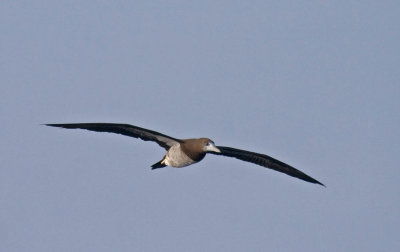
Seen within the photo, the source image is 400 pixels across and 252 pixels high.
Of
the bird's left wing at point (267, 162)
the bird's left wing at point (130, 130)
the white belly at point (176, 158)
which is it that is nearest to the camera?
the bird's left wing at point (130, 130)

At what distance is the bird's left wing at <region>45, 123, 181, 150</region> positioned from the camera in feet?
68.1

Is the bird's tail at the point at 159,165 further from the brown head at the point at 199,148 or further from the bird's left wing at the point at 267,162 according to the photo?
the bird's left wing at the point at 267,162

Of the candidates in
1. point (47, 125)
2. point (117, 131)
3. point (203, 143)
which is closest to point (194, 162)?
point (203, 143)

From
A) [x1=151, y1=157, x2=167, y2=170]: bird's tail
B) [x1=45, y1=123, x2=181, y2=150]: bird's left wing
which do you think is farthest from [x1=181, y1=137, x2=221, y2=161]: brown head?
[x1=151, y1=157, x2=167, y2=170]: bird's tail

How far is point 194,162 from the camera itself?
2122cm

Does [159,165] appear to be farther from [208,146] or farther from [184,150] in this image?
[208,146]

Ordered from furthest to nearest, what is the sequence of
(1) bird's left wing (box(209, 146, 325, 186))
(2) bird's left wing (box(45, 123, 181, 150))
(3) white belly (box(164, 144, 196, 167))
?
(1) bird's left wing (box(209, 146, 325, 186)), (3) white belly (box(164, 144, 196, 167)), (2) bird's left wing (box(45, 123, 181, 150))

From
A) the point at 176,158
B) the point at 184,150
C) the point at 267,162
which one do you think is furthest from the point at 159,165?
the point at 267,162

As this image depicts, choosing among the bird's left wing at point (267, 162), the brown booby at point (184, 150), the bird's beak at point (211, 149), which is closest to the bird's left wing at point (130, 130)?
the brown booby at point (184, 150)

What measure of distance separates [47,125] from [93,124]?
1148 millimetres

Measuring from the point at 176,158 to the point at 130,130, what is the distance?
1.38m

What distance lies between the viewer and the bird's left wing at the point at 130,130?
68.1 ft

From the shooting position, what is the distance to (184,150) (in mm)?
21172

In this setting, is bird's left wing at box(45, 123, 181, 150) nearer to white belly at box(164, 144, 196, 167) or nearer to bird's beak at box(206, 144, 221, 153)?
white belly at box(164, 144, 196, 167)
